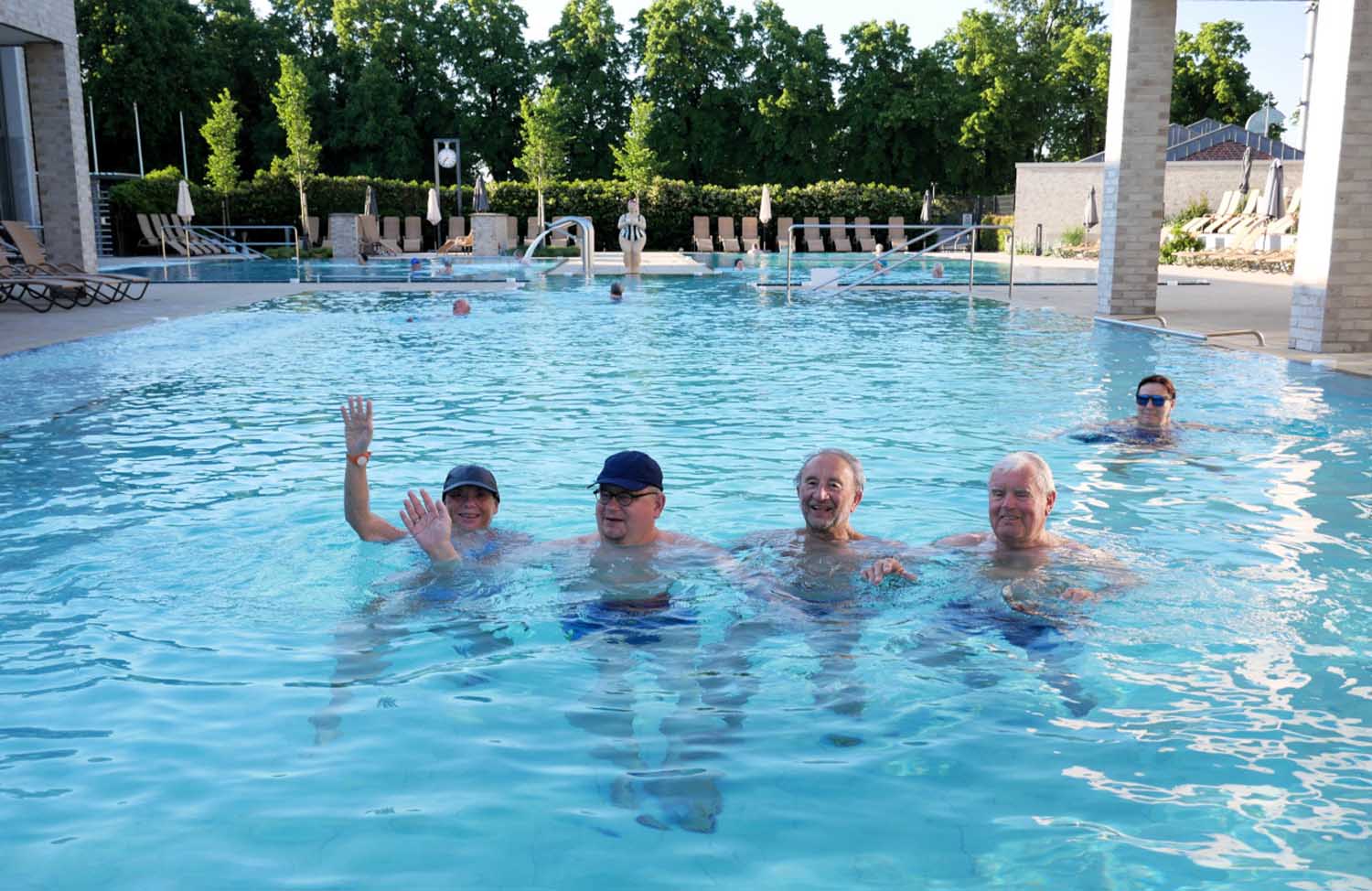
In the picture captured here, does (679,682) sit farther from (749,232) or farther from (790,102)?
(790,102)

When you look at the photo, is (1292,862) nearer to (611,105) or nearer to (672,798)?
(672,798)

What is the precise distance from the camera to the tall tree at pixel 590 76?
167ft

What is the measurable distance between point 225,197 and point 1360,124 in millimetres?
34640

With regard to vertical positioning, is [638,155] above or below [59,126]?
above

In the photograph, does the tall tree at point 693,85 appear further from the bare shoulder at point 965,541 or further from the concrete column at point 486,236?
the bare shoulder at point 965,541

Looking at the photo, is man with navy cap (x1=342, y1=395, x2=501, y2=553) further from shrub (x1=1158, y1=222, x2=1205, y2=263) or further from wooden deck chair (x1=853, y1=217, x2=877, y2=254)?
wooden deck chair (x1=853, y1=217, x2=877, y2=254)

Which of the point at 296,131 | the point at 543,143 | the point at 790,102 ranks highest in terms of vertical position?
the point at 790,102

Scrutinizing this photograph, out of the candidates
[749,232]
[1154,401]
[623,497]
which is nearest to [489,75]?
[749,232]

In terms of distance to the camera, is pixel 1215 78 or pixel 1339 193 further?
pixel 1215 78

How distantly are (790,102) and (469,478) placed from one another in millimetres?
46321

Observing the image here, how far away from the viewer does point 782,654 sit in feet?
14.5

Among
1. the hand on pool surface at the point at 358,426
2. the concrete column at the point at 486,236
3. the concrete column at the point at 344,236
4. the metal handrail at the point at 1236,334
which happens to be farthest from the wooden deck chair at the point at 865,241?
the hand on pool surface at the point at 358,426

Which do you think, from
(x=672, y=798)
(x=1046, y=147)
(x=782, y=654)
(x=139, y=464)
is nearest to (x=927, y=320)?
(x=139, y=464)

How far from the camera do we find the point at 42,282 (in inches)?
644
